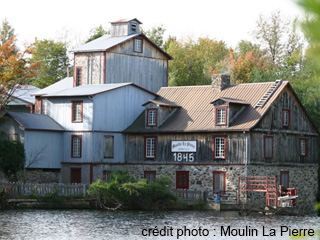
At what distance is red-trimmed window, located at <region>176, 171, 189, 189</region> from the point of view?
42938 millimetres

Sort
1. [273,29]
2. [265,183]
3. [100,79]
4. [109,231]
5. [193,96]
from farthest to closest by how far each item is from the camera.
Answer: [273,29], [100,79], [193,96], [265,183], [109,231]

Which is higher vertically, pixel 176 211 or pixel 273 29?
pixel 273 29

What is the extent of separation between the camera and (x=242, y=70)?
6725 centimetres

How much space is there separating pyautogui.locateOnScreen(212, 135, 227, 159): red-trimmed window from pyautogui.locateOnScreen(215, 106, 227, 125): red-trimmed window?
0.93 m

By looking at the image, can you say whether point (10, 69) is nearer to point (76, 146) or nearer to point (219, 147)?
point (76, 146)

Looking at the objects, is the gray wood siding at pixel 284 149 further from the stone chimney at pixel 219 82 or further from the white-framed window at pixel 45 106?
the white-framed window at pixel 45 106

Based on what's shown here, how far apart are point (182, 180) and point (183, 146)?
2.19 m

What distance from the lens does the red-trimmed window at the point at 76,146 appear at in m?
45.2

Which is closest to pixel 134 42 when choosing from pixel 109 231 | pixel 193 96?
pixel 193 96

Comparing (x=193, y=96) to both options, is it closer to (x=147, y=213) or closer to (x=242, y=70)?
(x=147, y=213)

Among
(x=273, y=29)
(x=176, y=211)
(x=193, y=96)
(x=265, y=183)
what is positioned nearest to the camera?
(x=176, y=211)

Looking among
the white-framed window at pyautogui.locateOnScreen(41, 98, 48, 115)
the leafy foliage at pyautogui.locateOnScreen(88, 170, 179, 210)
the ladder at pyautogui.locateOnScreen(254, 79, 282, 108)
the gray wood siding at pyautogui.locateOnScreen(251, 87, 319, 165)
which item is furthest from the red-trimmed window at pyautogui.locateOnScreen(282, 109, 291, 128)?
the white-framed window at pyautogui.locateOnScreen(41, 98, 48, 115)

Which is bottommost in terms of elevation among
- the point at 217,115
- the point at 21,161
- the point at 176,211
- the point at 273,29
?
the point at 176,211

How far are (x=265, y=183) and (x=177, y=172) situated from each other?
583 centimetres
